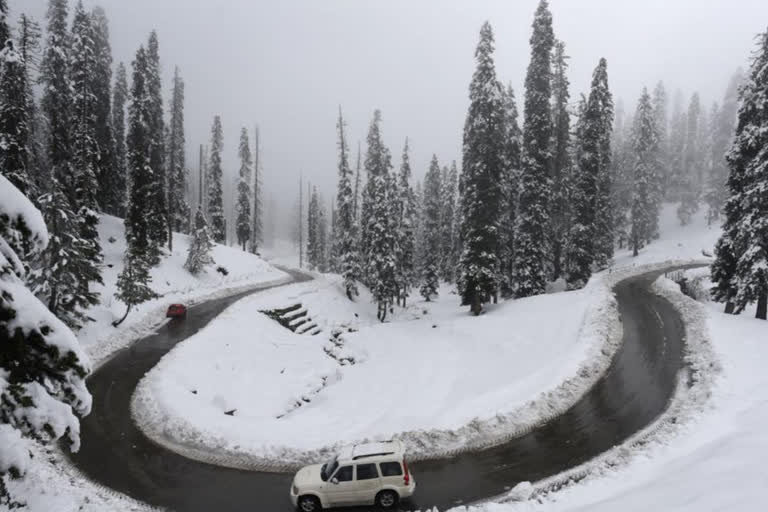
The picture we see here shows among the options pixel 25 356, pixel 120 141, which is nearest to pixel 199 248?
pixel 120 141

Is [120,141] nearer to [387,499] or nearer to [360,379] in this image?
[360,379]

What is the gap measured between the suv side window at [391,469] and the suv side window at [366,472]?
20 centimetres

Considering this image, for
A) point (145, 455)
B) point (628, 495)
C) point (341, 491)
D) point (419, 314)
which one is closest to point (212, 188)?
point (419, 314)

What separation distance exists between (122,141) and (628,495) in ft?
179

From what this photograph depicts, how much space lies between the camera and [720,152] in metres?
66.1

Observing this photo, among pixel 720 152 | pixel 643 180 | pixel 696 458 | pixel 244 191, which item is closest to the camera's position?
pixel 696 458

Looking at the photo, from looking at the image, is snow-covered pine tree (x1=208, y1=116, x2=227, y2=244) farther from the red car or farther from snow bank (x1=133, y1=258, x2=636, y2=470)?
the red car

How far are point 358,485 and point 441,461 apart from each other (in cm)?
320

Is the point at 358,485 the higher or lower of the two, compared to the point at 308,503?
higher

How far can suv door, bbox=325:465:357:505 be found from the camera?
37.4ft

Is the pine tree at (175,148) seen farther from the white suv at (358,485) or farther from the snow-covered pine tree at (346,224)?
the white suv at (358,485)

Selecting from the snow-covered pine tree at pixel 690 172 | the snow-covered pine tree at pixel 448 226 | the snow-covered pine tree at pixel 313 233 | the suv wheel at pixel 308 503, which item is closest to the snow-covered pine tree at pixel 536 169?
the snow-covered pine tree at pixel 448 226

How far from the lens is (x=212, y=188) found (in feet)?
199

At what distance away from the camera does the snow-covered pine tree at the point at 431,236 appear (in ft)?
164
